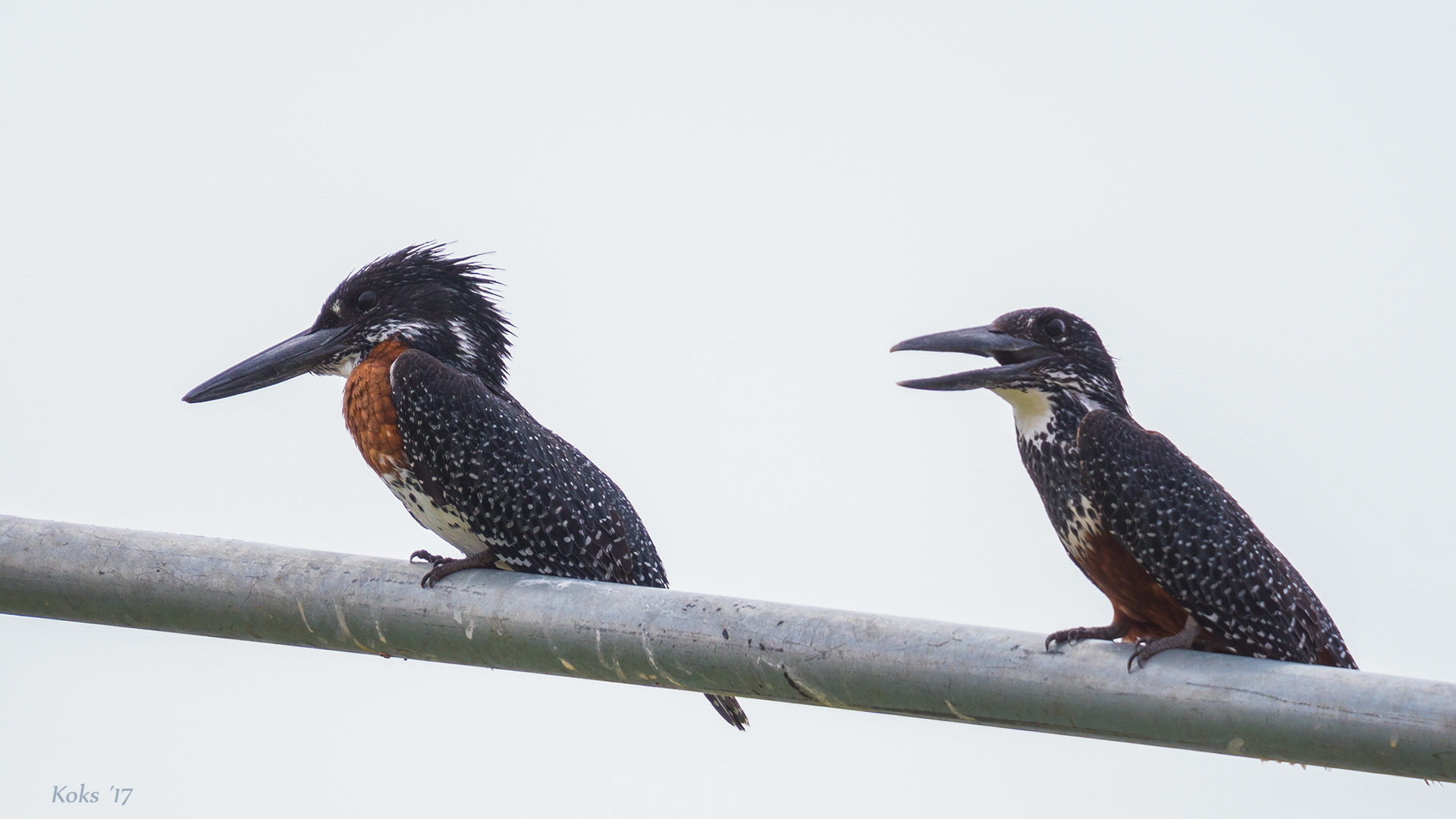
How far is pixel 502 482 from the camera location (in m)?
3.88

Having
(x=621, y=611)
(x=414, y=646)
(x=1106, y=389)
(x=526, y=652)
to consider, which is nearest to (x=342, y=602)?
(x=414, y=646)

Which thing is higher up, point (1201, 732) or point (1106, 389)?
point (1106, 389)

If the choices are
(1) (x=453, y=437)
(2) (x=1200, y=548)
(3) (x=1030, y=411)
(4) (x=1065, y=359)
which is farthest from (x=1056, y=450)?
(1) (x=453, y=437)

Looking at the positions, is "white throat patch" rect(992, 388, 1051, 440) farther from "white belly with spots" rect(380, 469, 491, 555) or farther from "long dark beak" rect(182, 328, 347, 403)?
"long dark beak" rect(182, 328, 347, 403)

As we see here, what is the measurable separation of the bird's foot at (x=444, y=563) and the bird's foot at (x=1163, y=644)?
134 centimetres

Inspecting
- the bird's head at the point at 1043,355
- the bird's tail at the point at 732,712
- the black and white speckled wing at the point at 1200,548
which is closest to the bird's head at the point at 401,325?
the bird's tail at the point at 732,712

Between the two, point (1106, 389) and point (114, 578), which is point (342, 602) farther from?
point (1106, 389)

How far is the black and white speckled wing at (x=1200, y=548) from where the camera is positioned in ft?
10.5

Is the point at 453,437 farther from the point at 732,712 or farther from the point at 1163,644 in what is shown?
the point at 1163,644

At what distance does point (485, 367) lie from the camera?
4.38m

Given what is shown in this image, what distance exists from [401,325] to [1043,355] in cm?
198

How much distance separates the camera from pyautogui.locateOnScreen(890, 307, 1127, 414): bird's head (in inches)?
137

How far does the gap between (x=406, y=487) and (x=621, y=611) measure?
170 cm

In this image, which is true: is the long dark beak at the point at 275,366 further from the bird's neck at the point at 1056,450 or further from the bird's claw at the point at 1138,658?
the bird's claw at the point at 1138,658
